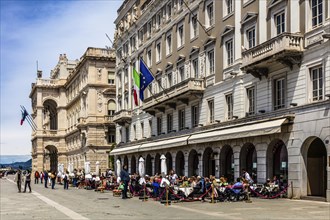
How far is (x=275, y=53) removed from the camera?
27797 mm

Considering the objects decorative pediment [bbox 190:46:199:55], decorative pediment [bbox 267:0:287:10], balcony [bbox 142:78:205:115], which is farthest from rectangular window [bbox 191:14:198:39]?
decorative pediment [bbox 267:0:287:10]

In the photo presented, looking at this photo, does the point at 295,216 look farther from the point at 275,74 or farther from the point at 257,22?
the point at 257,22

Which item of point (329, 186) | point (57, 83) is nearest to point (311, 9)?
point (329, 186)

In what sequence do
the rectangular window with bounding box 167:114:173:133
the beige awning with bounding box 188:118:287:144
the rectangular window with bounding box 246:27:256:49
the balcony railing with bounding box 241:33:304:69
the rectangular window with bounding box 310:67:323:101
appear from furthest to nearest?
the rectangular window with bounding box 167:114:173:133 → the rectangular window with bounding box 246:27:256:49 → the beige awning with bounding box 188:118:287:144 → the balcony railing with bounding box 241:33:304:69 → the rectangular window with bounding box 310:67:323:101

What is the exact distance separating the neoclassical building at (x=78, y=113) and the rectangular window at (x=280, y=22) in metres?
34.5

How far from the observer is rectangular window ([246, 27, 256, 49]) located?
32438 millimetres

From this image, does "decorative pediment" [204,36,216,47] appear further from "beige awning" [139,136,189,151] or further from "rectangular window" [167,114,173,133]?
"rectangular window" [167,114,173,133]

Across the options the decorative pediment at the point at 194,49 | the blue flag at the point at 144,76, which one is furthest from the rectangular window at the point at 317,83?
the blue flag at the point at 144,76

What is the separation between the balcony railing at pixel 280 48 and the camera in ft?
89.7

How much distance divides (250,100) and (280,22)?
224 inches

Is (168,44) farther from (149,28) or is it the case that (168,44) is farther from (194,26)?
(149,28)

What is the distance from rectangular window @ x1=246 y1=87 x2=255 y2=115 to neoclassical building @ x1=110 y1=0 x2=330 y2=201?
2.7 inches

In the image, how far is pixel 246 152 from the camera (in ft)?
112

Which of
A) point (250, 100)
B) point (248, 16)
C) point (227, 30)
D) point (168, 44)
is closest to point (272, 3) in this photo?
point (248, 16)
